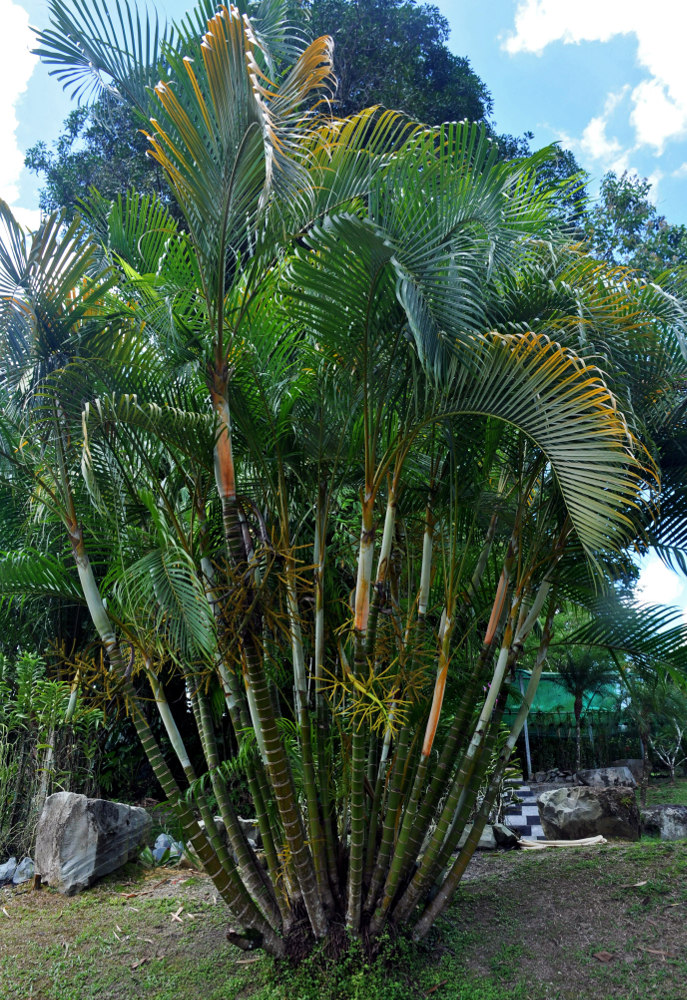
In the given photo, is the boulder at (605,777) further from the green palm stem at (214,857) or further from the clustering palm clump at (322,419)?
the green palm stem at (214,857)

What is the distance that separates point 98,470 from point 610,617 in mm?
2720

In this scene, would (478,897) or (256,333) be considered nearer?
(256,333)

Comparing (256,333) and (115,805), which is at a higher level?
(256,333)

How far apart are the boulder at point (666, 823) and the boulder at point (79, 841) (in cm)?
445

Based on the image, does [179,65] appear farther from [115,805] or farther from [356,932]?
[115,805]

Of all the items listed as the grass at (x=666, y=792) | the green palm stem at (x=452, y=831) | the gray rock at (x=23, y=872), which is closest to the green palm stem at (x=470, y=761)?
the green palm stem at (x=452, y=831)

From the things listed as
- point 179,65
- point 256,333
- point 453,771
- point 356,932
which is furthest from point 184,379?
point 356,932

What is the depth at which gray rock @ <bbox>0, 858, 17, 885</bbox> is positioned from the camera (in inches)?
231

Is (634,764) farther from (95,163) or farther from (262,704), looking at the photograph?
(95,163)

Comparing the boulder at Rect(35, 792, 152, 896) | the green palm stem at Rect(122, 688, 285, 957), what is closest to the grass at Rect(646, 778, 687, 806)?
the boulder at Rect(35, 792, 152, 896)

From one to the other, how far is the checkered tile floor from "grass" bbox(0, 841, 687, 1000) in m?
2.94

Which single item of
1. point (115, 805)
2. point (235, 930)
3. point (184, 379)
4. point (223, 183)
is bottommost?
point (235, 930)

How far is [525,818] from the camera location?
29.1 ft

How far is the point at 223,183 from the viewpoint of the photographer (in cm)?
285
